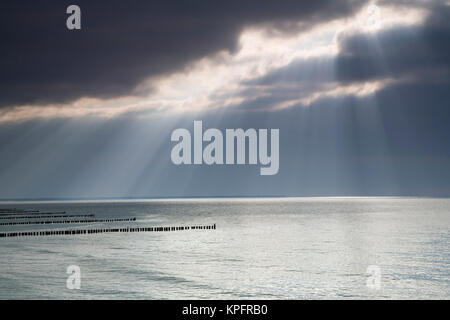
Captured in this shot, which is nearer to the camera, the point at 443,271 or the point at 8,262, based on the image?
the point at 443,271

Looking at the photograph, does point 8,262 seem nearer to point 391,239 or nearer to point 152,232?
point 152,232

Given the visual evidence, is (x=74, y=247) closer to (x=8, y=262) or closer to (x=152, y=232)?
(x=8, y=262)

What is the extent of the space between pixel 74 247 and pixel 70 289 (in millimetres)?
35847

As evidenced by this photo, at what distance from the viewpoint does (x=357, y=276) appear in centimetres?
5462

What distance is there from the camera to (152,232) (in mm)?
108562

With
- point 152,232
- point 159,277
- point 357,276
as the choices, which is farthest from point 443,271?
point 152,232
